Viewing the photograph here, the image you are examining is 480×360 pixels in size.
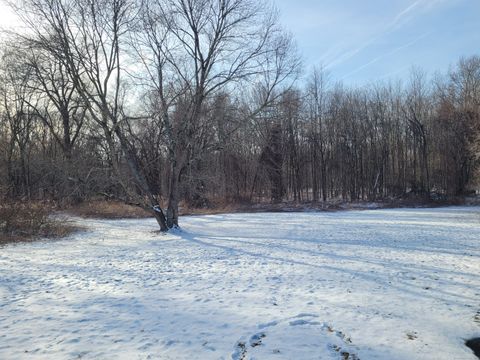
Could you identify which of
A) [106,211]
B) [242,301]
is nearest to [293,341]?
[242,301]

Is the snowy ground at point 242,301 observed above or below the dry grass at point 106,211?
below

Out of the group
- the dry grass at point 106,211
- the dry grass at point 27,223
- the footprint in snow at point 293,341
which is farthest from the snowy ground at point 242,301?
the dry grass at point 106,211

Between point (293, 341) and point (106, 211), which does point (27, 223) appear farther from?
point (293, 341)

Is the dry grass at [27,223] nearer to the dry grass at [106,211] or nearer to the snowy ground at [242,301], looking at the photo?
the snowy ground at [242,301]

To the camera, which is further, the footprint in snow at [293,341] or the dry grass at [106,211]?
the dry grass at [106,211]

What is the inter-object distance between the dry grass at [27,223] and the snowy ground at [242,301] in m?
2.99

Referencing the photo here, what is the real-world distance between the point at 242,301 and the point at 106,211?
862 inches

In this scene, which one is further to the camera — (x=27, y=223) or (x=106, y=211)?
(x=106, y=211)

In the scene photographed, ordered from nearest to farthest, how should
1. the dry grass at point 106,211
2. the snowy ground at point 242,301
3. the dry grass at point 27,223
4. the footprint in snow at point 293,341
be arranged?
the footprint in snow at point 293,341 < the snowy ground at point 242,301 < the dry grass at point 27,223 < the dry grass at point 106,211

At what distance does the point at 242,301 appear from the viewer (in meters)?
6.39

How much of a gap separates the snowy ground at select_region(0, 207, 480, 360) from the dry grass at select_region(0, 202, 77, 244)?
299 cm

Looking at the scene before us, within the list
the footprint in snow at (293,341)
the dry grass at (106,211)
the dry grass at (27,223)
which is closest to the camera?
the footprint in snow at (293,341)

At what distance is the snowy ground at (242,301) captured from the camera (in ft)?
15.2

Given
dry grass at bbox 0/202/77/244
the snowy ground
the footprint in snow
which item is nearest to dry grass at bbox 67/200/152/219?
dry grass at bbox 0/202/77/244
